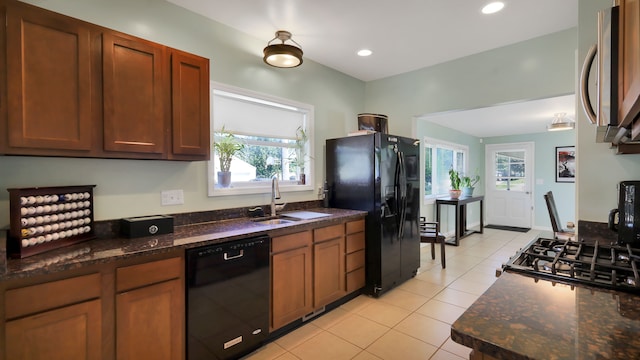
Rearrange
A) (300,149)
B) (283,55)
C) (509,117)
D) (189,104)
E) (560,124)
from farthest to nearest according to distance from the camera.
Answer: (509,117)
(560,124)
(300,149)
(283,55)
(189,104)

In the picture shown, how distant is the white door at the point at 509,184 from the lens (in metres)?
7.18

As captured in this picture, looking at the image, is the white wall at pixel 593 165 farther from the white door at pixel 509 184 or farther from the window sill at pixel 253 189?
the white door at pixel 509 184

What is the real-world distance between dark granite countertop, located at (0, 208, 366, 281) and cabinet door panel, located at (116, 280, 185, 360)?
228mm

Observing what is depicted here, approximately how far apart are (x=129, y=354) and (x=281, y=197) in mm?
1889

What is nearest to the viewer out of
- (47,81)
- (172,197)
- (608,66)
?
(608,66)

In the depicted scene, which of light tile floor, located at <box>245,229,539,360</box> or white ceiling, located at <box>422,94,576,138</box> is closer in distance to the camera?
light tile floor, located at <box>245,229,539,360</box>

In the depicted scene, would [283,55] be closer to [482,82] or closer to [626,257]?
[482,82]

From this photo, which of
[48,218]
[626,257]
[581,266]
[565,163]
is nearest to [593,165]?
[626,257]

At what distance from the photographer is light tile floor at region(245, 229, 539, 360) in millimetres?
2191

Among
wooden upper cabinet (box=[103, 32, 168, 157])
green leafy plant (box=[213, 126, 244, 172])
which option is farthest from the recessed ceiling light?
wooden upper cabinet (box=[103, 32, 168, 157])

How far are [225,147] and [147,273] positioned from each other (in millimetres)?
1314

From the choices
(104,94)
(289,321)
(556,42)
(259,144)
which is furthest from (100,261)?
(556,42)

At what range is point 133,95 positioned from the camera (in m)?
1.93

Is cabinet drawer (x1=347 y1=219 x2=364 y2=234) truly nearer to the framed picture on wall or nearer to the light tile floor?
the light tile floor
